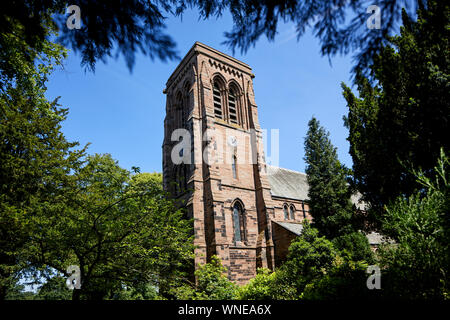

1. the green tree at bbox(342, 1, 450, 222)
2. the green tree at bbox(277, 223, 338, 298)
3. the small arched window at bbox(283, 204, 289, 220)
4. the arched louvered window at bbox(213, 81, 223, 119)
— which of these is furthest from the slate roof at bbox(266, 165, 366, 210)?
the green tree at bbox(342, 1, 450, 222)

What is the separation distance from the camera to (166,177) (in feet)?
85.9

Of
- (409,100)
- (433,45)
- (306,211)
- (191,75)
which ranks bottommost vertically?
(306,211)

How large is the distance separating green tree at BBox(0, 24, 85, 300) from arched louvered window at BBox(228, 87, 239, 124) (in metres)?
Result: 16.1

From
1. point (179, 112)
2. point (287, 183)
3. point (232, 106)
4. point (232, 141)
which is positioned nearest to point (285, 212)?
point (287, 183)

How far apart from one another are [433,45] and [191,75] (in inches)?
795

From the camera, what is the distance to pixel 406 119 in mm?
10453

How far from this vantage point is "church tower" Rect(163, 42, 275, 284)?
2014 cm

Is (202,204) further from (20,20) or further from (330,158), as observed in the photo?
(20,20)

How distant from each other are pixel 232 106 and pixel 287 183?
11.0m

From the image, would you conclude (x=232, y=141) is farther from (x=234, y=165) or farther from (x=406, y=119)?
(x=406, y=119)

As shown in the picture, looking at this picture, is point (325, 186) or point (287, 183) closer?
point (325, 186)

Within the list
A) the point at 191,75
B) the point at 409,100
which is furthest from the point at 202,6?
the point at 191,75

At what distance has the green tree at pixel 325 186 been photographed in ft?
66.0

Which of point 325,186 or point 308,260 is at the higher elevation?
point 325,186
